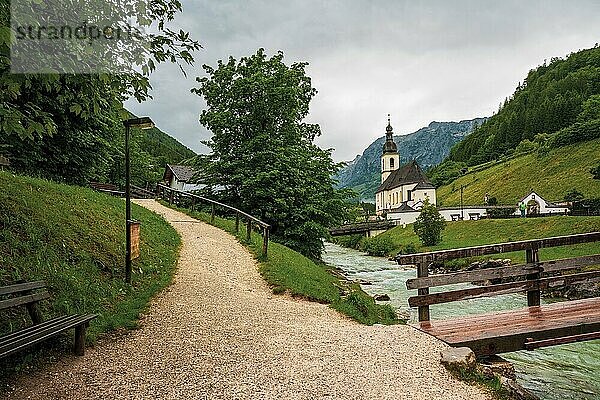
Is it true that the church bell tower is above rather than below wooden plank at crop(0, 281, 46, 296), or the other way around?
above

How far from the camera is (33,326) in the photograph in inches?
217

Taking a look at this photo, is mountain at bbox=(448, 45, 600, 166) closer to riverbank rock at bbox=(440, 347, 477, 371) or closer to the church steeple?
the church steeple

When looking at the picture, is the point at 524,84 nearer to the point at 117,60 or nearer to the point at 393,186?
the point at 393,186

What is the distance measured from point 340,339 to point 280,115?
17.6 metres

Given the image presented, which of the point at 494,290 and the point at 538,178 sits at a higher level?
the point at 538,178

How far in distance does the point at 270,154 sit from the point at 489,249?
1501 centimetres

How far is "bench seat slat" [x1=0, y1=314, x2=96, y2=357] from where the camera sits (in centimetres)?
462

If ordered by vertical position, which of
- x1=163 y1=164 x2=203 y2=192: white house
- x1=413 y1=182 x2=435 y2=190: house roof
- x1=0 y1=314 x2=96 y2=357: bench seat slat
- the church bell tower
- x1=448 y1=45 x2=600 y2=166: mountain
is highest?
x1=448 y1=45 x2=600 y2=166: mountain

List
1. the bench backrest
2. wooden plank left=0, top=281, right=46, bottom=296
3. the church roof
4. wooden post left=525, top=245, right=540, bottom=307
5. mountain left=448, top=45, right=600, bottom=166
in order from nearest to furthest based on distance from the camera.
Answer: wooden plank left=0, top=281, right=46, bottom=296, the bench backrest, wooden post left=525, top=245, right=540, bottom=307, mountain left=448, top=45, right=600, bottom=166, the church roof

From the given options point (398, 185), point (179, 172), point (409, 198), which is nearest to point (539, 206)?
point (409, 198)

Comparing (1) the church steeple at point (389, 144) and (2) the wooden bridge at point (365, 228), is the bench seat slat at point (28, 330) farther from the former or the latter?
(1) the church steeple at point (389, 144)

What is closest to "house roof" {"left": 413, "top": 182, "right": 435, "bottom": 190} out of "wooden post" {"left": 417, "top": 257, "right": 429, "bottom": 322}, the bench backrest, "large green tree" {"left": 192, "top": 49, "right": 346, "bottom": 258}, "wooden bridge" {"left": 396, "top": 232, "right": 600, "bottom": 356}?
"large green tree" {"left": 192, "top": 49, "right": 346, "bottom": 258}

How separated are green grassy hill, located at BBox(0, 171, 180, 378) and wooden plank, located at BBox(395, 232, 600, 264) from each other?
14.6 ft

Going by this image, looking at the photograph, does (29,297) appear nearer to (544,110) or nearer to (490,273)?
(490,273)
